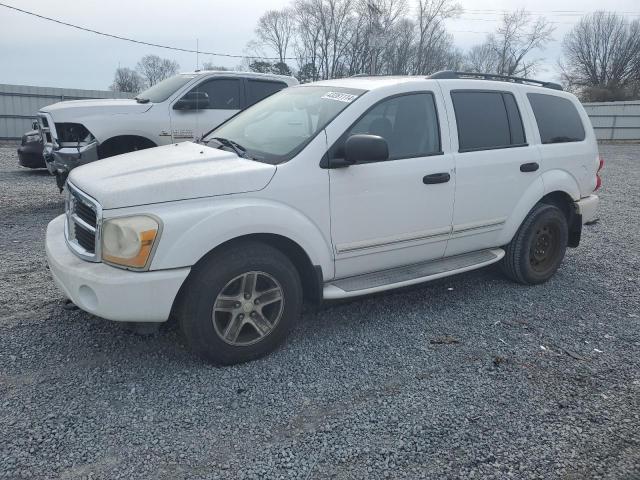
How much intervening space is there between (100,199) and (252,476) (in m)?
1.78

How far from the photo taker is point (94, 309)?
9.89 feet

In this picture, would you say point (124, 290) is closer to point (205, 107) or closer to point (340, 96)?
point (340, 96)

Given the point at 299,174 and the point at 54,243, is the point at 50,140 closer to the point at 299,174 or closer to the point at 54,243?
the point at 54,243

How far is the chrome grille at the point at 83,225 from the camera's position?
3.08m

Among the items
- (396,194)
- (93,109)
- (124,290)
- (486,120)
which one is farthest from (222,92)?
(124,290)

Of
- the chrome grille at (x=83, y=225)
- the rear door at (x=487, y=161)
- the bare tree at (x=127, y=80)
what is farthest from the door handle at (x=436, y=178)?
the bare tree at (x=127, y=80)

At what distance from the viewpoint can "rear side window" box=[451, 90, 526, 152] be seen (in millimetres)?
4359

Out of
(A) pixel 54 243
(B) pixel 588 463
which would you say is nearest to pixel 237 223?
(A) pixel 54 243

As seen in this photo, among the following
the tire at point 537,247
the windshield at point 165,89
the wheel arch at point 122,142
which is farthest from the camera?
the windshield at point 165,89

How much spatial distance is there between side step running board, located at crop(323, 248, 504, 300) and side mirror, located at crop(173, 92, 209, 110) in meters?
5.37

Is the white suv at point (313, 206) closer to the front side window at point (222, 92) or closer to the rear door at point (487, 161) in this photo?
the rear door at point (487, 161)

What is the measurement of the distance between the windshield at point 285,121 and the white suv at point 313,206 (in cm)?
2

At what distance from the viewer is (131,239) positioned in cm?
293

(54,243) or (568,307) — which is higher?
(54,243)
